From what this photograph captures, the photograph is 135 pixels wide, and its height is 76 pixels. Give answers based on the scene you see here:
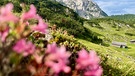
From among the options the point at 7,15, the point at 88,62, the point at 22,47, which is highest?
the point at 7,15

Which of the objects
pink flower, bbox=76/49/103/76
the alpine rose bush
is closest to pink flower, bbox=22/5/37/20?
the alpine rose bush

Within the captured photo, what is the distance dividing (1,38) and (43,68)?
57 cm

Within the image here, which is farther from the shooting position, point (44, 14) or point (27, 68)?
point (44, 14)

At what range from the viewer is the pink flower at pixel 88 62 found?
143 inches

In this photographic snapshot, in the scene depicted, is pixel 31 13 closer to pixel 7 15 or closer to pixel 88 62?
pixel 7 15

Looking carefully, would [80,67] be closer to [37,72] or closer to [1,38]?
[37,72]

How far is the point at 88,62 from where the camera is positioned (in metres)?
3.64

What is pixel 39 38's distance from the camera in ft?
47.2

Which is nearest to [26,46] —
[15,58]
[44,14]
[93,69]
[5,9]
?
[15,58]

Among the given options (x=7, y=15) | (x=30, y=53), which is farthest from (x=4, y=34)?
(x=30, y=53)

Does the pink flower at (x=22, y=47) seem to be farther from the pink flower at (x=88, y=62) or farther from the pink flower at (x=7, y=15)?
A: the pink flower at (x=88, y=62)

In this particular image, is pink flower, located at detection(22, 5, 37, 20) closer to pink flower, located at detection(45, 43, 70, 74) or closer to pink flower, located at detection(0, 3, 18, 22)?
pink flower, located at detection(0, 3, 18, 22)

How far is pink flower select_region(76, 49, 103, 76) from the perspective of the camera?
3627 mm

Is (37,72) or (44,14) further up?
(37,72)
